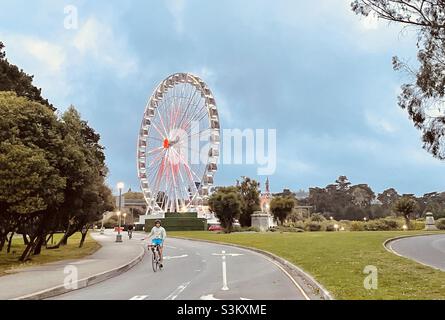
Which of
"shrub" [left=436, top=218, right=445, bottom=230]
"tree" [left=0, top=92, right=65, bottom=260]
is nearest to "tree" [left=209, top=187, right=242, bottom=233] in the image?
"shrub" [left=436, top=218, right=445, bottom=230]

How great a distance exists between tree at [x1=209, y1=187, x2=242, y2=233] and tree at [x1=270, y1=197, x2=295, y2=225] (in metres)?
13.0

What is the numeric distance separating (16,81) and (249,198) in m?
46.3

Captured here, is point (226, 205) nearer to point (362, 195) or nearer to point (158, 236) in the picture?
point (158, 236)

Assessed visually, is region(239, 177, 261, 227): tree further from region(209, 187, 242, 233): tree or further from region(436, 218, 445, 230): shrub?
region(436, 218, 445, 230): shrub

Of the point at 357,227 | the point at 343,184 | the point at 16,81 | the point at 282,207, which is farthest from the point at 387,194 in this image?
the point at 16,81

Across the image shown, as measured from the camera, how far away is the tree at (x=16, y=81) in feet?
106

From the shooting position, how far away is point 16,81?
33.8 meters

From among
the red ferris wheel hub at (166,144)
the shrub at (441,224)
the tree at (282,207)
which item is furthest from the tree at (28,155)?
the tree at (282,207)

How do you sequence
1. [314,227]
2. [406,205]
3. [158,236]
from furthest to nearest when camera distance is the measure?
[314,227] → [406,205] → [158,236]

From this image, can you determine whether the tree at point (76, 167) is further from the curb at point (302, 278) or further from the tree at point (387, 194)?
the tree at point (387, 194)

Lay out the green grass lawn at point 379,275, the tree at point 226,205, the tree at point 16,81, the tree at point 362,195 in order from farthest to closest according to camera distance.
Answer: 1. the tree at point 362,195
2. the tree at point 226,205
3. the tree at point 16,81
4. the green grass lawn at point 379,275

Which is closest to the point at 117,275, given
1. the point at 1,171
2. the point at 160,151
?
the point at 1,171

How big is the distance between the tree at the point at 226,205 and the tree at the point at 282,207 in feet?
42.6
